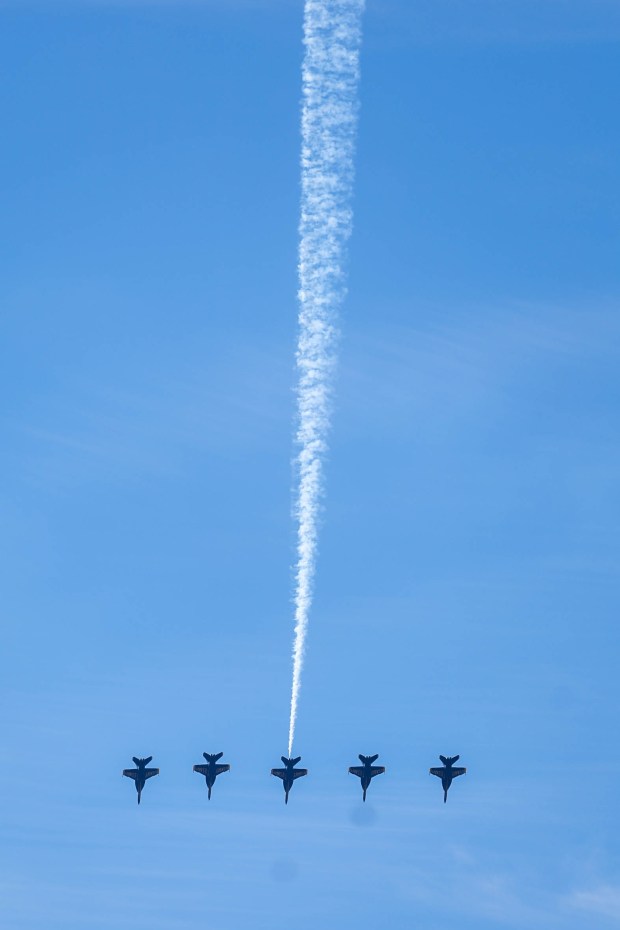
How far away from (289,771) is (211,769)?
7594 millimetres

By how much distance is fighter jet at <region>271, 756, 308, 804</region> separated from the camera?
158 metres

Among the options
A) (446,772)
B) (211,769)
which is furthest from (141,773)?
(446,772)

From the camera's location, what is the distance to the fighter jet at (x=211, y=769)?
162m

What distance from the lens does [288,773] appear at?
15812 cm

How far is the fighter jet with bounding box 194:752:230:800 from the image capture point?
162 meters

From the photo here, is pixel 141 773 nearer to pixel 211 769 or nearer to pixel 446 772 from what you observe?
pixel 211 769

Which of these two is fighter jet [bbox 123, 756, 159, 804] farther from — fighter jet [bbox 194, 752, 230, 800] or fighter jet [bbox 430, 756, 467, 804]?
fighter jet [bbox 430, 756, 467, 804]

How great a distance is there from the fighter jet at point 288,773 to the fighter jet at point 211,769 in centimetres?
621

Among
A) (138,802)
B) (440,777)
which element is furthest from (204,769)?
(440,777)

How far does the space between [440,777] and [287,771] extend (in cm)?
1232

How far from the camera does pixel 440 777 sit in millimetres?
160625

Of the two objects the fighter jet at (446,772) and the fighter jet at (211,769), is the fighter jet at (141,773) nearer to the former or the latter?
the fighter jet at (211,769)

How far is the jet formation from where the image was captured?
158 metres

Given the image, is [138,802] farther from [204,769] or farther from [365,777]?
[365,777]
